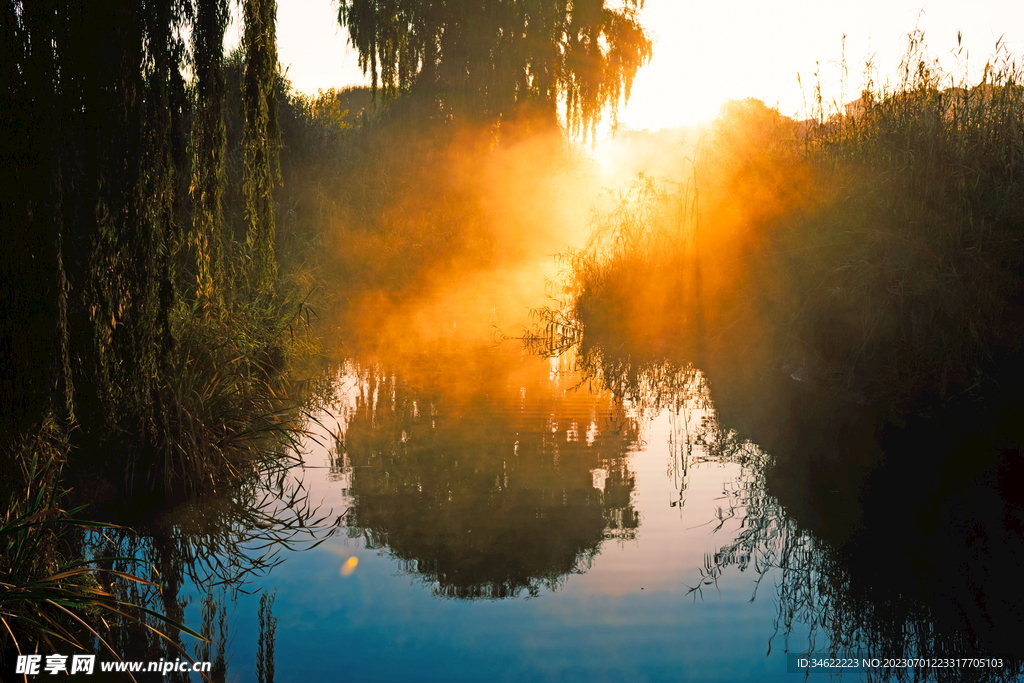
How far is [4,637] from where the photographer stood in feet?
7.27

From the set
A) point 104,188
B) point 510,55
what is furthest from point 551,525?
point 510,55

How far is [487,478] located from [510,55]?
40.1ft

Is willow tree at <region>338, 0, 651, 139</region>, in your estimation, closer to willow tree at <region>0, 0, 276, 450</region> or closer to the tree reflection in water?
the tree reflection in water

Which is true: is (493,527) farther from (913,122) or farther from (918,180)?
(913,122)

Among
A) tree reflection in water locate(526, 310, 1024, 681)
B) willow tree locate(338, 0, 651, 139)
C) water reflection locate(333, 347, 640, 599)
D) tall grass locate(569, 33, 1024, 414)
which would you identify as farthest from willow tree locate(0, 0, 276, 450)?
willow tree locate(338, 0, 651, 139)

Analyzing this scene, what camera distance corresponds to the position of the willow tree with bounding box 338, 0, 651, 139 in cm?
1494

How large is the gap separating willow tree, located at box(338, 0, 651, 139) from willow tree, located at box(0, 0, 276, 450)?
1224cm

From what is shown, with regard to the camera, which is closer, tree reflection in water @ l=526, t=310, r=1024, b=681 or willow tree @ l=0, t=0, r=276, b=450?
willow tree @ l=0, t=0, r=276, b=450

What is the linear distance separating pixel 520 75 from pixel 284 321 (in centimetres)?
954

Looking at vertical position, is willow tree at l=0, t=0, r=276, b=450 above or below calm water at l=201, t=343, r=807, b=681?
above

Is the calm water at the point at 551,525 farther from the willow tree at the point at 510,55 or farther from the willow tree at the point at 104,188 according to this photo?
the willow tree at the point at 510,55

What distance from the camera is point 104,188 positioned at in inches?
108

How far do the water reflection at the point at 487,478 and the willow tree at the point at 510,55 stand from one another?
29.9 ft

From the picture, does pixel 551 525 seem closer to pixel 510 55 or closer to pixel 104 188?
pixel 104 188
